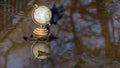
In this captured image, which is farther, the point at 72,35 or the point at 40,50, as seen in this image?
the point at 72,35

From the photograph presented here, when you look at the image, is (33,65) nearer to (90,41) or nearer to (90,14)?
(90,41)

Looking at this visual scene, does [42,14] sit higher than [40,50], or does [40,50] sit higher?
[42,14]

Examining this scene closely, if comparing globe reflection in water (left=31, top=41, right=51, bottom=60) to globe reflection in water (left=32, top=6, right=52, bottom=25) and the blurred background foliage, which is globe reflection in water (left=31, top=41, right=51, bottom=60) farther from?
globe reflection in water (left=32, top=6, right=52, bottom=25)

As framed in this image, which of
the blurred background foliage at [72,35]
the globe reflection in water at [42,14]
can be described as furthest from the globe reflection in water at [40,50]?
the globe reflection in water at [42,14]

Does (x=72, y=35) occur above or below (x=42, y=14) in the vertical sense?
below

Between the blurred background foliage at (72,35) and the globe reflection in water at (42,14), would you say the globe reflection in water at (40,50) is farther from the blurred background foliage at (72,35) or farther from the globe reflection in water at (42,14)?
the globe reflection in water at (42,14)

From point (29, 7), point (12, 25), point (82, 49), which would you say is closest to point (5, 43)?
point (12, 25)
